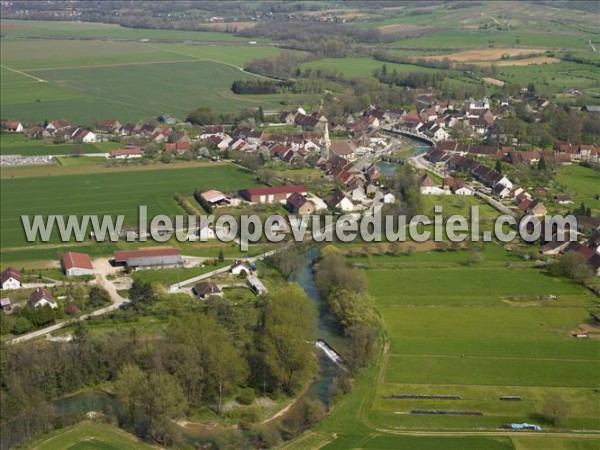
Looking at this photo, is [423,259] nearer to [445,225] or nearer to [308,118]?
[445,225]

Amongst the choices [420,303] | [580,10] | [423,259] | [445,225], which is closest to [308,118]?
[445,225]

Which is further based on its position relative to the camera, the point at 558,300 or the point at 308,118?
the point at 308,118

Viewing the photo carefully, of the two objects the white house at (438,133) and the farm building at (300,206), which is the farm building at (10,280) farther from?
the white house at (438,133)

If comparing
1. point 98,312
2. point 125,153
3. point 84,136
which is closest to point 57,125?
point 84,136

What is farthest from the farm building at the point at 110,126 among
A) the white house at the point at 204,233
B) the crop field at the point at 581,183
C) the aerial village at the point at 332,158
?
the crop field at the point at 581,183

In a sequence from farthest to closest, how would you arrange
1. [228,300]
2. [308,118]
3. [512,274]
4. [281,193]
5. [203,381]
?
[308,118]
[281,193]
[512,274]
[228,300]
[203,381]

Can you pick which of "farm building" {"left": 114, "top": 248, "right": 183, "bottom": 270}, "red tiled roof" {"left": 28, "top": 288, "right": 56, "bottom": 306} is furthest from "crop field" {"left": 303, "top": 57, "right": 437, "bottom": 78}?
"red tiled roof" {"left": 28, "top": 288, "right": 56, "bottom": 306}
